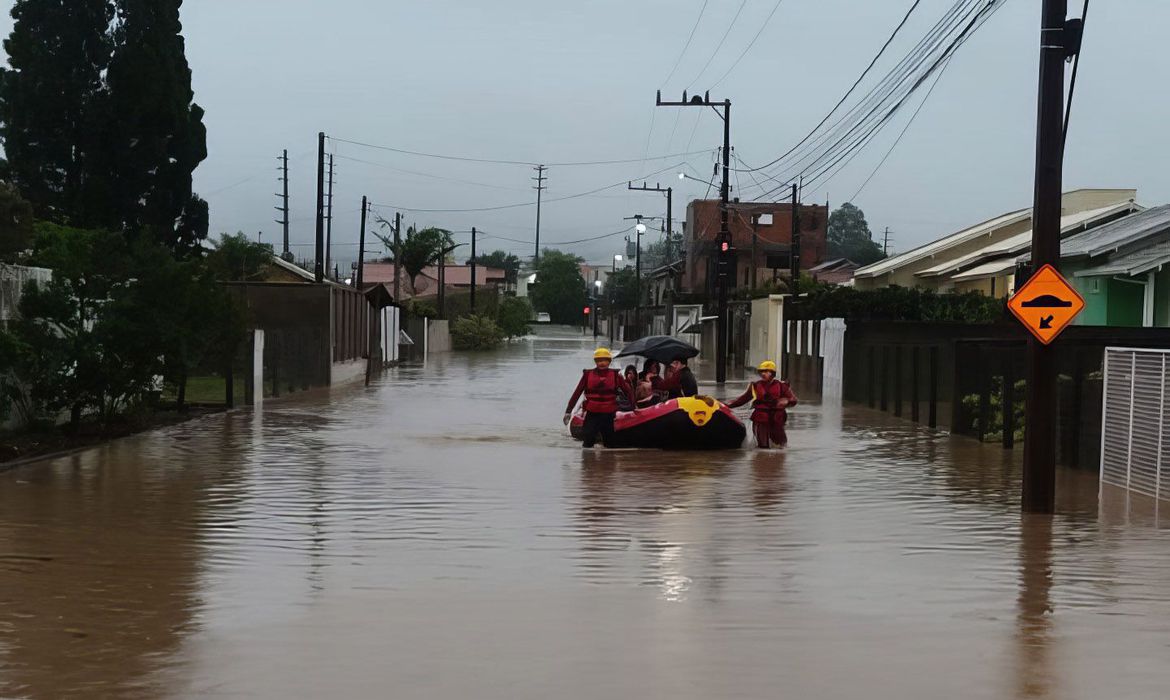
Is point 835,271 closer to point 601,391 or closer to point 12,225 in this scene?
point 601,391

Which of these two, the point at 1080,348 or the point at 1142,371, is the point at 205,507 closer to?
the point at 1142,371

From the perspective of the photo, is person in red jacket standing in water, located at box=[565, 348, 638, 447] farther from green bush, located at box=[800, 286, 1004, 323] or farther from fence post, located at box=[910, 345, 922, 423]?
green bush, located at box=[800, 286, 1004, 323]

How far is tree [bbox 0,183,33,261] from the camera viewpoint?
20.2 metres

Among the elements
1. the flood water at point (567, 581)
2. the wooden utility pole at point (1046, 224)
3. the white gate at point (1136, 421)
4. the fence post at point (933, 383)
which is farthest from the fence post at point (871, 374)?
the wooden utility pole at point (1046, 224)

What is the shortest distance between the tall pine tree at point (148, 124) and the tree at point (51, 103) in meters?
0.66

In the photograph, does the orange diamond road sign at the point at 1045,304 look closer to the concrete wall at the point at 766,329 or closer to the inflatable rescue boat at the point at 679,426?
the inflatable rescue boat at the point at 679,426

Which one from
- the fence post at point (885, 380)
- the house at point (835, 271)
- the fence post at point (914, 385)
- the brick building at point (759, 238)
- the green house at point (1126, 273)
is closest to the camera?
the fence post at point (914, 385)

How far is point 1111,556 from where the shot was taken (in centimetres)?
1153

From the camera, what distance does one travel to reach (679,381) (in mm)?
21812

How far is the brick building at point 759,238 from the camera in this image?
110312 mm

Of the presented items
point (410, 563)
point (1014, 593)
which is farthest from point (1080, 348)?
point (410, 563)

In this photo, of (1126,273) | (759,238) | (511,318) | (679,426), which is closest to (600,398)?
(679,426)

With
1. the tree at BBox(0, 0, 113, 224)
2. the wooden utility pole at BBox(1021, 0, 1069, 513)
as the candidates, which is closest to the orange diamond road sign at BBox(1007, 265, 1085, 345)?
the wooden utility pole at BBox(1021, 0, 1069, 513)

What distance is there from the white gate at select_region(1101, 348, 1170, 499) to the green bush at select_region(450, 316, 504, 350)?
73.5 m
